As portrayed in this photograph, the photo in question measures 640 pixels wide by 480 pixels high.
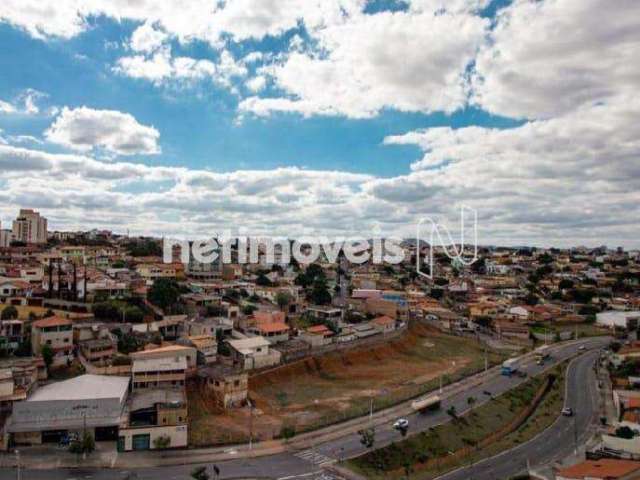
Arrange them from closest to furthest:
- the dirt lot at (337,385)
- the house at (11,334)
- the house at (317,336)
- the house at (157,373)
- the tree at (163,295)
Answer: the dirt lot at (337,385) → the house at (157,373) → the house at (11,334) → the house at (317,336) → the tree at (163,295)

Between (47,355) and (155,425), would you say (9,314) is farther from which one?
(155,425)

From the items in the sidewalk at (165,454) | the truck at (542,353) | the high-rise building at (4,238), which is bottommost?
the truck at (542,353)

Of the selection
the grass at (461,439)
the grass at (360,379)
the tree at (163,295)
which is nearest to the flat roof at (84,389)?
the grass at (360,379)

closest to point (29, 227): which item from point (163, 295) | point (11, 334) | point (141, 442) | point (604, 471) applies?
point (163, 295)

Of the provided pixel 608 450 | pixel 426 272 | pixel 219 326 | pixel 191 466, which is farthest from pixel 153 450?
pixel 426 272

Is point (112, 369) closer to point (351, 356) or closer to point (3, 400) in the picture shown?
point (3, 400)

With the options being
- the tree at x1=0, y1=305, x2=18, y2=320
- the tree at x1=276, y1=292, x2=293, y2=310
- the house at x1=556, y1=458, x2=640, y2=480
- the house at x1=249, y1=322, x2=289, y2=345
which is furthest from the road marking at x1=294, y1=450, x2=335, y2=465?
the tree at x1=276, y1=292, x2=293, y2=310

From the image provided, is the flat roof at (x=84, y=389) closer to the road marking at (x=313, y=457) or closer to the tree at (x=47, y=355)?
the tree at (x=47, y=355)
